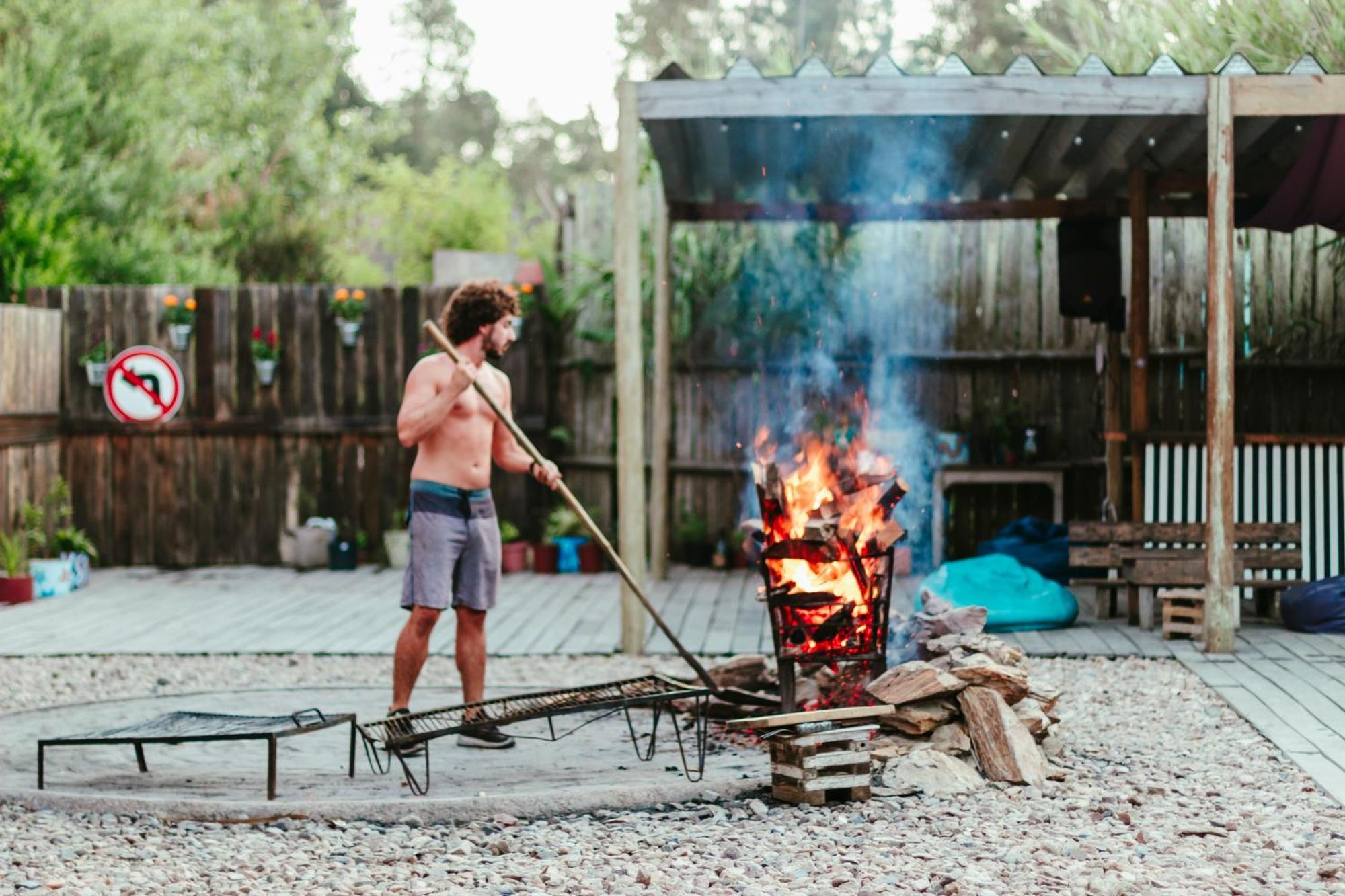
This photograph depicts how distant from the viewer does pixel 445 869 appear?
12.4 ft

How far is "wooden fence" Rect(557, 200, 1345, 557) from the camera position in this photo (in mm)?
10555

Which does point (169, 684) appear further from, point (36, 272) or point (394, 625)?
point (36, 272)

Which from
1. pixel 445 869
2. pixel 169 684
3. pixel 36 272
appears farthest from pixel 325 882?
pixel 36 272

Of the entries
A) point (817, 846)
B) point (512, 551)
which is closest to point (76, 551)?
point (512, 551)

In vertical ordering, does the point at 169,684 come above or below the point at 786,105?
below

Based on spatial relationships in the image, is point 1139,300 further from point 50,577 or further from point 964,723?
point 50,577

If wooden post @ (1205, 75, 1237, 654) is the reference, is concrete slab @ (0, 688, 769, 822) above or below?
below

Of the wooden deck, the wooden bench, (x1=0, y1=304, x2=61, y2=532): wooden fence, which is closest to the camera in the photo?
the wooden deck

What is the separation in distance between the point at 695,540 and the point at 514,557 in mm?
1392

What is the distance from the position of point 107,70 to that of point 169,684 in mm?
11100

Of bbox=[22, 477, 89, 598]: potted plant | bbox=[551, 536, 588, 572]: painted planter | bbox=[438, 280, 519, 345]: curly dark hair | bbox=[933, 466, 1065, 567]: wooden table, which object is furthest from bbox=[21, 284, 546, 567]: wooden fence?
bbox=[438, 280, 519, 345]: curly dark hair

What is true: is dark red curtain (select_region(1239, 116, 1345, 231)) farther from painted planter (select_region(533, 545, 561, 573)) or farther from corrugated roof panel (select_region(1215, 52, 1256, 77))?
painted planter (select_region(533, 545, 561, 573))

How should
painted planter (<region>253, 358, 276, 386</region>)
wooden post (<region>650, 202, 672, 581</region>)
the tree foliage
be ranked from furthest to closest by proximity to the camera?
the tree foliage
painted planter (<region>253, 358, 276, 386</region>)
wooden post (<region>650, 202, 672, 581</region>)

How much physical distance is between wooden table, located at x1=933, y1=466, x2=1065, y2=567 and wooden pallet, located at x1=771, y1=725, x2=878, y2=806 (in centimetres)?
575
